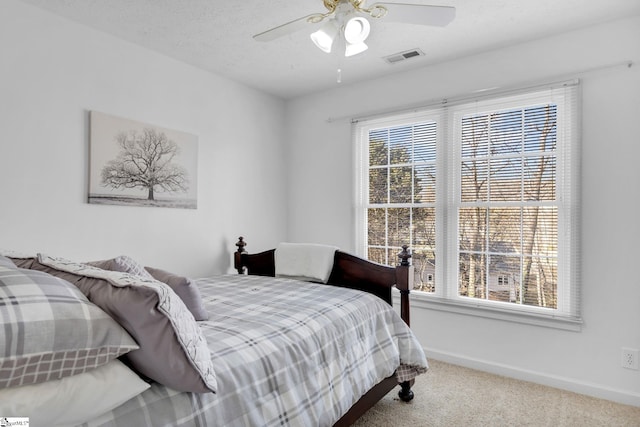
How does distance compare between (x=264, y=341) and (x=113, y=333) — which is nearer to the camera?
(x=113, y=333)

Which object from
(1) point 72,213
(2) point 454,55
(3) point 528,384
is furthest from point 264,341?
(2) point 454,55

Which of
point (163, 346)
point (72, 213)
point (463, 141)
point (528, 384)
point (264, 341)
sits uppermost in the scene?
point (463, 141)

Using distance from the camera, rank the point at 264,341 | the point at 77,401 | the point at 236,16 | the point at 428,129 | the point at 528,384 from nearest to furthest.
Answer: the point at 77,401 < the point at 264,341 < the point at 236,16 < the point at 528,384 < the point at 428,129

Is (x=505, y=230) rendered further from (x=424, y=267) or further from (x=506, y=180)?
(x=424, y=267)

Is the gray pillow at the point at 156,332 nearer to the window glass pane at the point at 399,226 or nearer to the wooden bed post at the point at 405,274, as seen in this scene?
the wooden bed post at the point at 405,274

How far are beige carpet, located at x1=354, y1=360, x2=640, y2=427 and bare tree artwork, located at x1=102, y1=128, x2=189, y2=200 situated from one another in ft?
7.40

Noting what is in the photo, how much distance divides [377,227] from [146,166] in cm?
210

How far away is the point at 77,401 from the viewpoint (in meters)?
0.91

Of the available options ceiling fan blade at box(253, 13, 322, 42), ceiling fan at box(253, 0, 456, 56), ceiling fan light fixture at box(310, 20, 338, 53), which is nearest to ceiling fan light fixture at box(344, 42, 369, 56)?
ceiling fan at box(253, 0, 456, 56)

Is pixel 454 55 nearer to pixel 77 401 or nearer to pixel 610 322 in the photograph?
pixel 610 322

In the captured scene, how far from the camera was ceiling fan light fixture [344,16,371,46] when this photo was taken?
6.26 ft

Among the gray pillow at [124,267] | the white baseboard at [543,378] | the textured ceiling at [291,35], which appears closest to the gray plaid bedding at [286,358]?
the gray pillow at [124,267]

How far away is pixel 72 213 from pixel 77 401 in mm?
1991

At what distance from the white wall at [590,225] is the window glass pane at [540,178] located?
0.21m
